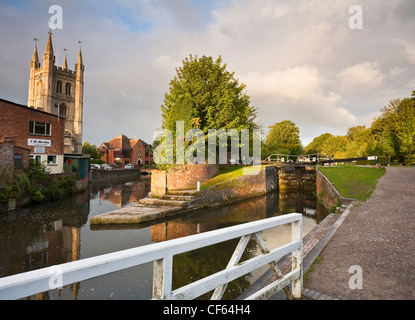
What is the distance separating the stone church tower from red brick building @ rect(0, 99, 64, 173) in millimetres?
39034

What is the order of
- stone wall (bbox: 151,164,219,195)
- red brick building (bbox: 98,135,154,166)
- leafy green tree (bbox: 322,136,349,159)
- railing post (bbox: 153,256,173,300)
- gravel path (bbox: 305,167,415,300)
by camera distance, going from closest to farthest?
railing post (bbox: 153,256,173,300) < gravel path (bbox: 305,167,415,300) < stone wall (bbox: 151,164,219,195) < leafy green tree (bbox: 322,136,349,159) < red brick building (bbox: 98,135,154,166)

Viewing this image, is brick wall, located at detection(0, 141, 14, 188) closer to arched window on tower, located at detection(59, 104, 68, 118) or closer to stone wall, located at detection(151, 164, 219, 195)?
stone wall, located at detection(151, 164, 219, 195)

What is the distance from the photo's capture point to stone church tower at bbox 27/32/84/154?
60.5 m

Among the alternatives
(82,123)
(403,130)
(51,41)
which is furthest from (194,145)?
(51,41)

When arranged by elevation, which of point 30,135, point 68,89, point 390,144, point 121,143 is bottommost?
point 30,135

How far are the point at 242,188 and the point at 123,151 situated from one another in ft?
185

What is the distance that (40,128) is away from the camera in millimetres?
22594

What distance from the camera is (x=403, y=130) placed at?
97.3ft

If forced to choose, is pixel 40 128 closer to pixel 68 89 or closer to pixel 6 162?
pixel 6 162

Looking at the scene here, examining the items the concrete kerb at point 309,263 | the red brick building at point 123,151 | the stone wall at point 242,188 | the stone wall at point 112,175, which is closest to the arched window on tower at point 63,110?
the red brick building at point 123,151

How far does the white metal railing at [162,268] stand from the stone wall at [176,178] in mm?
16113

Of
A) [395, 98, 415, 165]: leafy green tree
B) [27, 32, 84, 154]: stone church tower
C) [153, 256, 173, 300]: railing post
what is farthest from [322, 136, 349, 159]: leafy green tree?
[27, 32, 84, 154]: stone church tower

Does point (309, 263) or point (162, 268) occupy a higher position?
point (162, 268)

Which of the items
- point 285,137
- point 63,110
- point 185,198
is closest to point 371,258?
point 185,198
